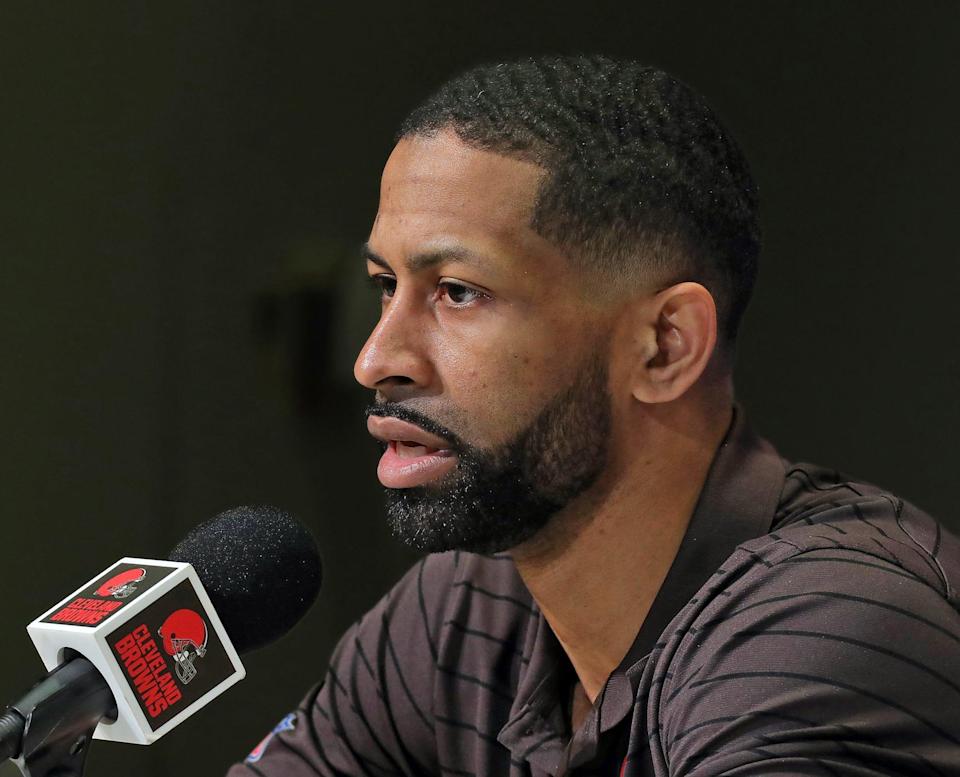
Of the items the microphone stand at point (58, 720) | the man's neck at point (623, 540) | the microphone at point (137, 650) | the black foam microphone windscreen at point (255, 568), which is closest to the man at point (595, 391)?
the man's neck at point (623, 540)

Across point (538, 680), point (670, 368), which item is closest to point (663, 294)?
point (670, 368)

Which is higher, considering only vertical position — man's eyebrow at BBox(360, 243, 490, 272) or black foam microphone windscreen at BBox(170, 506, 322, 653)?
man's eyebrow at BBox(360, 243, 490, 272)

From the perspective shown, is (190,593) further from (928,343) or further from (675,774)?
(928,343)

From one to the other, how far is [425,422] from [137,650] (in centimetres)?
38

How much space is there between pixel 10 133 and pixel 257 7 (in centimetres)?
35

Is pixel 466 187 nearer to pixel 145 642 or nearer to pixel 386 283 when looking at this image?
pixel 386 283

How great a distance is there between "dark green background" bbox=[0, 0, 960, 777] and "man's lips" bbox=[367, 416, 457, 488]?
0.52 meters

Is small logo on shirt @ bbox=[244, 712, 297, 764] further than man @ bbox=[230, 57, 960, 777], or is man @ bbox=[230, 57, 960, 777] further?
small logo on shirt @ bbox=[244, 712, 297, 764]

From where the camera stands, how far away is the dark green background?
1.47 metres

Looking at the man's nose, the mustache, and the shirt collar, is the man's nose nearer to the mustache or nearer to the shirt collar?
the mustache

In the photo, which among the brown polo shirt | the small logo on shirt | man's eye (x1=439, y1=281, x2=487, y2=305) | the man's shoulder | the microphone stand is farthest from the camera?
the small logo on shirt

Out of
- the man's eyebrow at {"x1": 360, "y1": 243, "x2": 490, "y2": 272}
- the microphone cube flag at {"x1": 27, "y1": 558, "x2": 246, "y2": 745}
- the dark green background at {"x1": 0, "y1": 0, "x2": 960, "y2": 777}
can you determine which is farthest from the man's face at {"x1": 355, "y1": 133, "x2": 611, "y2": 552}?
the dark green background at {"x1": 0, "y1": 0, "x2": 960, "y2": 777}

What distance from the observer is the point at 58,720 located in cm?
74

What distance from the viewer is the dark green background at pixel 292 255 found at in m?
1.47
